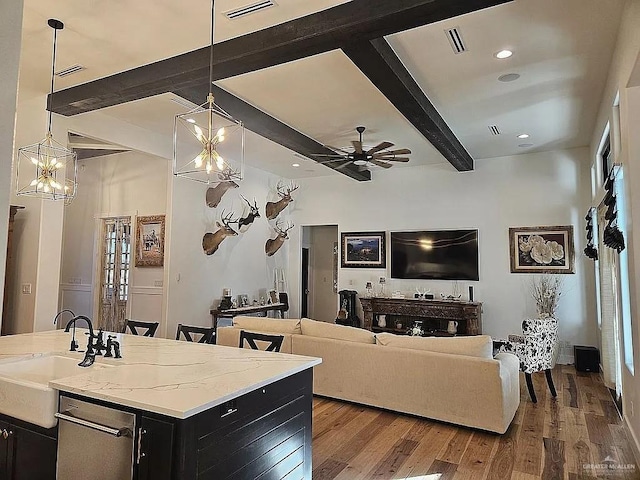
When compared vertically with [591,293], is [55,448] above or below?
below

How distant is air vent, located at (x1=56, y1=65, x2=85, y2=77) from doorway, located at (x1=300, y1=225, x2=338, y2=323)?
6.17 metres

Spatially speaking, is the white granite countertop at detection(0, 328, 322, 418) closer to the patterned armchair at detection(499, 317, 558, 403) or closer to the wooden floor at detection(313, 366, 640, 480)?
the wooden floor at detection(313, 366, 640, 480)

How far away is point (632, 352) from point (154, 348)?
361cm

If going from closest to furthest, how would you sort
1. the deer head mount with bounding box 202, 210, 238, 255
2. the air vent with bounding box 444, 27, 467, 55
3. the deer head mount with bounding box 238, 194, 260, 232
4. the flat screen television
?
the air vent with bounding box 444, 27, 467, 55, the deer head mount with bounding box 202, 210, 238, 255, the flat screen television, the deer head mount with bounding box 238, 194, 260, 232

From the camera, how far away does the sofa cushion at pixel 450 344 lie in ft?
12.6

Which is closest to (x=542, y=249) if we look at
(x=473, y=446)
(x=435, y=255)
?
(x=435, y=255)

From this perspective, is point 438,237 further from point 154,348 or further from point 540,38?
point 154,348

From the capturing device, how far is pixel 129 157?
7.45m

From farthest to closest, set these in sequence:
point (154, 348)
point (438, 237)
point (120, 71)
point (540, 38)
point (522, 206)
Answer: point (438, 237)
point (522, 206)
point (120, 71)
point (540, 38)
point (154, 348)

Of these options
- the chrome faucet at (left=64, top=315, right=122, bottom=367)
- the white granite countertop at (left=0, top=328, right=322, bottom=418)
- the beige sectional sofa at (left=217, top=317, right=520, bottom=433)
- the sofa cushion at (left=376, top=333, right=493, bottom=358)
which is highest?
the chrome faucet at (left=64, top=315, right=122, bottom=367)

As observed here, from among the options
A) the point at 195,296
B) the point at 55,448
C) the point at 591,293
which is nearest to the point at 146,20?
the point at 55,448

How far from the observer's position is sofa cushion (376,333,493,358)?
3850 millimetres

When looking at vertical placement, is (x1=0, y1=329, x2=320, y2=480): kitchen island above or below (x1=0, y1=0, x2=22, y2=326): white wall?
below

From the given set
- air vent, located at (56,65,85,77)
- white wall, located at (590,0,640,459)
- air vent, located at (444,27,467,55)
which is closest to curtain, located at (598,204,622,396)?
white wall, located at (590,0,640,459)
